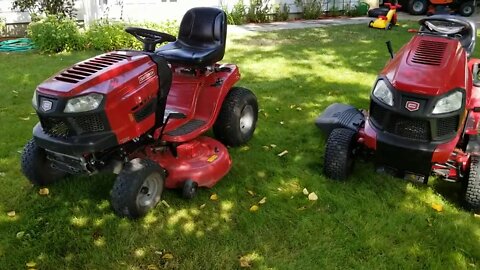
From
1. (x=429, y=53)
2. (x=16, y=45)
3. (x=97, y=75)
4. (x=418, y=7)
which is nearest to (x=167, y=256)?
(x=97, y=75)

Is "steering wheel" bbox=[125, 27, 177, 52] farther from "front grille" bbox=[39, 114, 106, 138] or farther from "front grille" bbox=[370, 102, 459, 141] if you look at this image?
"front grille" bbox=[370, 102, 459, 141]

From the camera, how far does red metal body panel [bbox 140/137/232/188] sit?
3.46 m

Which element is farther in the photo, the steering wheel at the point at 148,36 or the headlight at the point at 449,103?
the steering wheel at the point at 148,36

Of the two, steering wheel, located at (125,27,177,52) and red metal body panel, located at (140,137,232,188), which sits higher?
steering wheel, located at (125,27,177,52)

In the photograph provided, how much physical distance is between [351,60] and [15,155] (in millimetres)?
5425

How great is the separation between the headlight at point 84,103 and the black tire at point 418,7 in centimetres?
1259

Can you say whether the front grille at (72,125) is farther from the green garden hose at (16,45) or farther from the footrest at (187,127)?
the green garden hose at (16,45)

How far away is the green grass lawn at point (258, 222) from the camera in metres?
2.89

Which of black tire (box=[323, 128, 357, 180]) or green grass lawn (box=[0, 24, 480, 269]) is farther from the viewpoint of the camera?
black tire (box=[323, 128, 357, 180])

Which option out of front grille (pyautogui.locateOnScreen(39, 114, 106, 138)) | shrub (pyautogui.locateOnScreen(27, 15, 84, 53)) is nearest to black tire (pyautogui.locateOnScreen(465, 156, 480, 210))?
front grille (pyautogui.locateOnScreen(39, 114, 106, 138))

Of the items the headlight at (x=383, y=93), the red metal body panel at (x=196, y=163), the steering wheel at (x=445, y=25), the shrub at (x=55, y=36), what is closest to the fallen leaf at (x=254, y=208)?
the red metal body panel at (x=196, y=163)

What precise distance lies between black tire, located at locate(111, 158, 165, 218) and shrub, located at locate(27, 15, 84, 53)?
5.55m

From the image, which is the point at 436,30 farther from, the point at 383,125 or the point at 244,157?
the point at 244,157

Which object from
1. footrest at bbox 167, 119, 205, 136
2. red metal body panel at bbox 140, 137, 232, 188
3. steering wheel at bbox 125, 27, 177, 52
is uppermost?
steering wheel at bbox 125, 27, 177, 52
